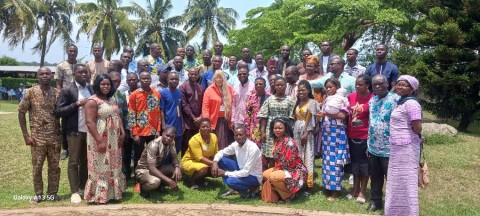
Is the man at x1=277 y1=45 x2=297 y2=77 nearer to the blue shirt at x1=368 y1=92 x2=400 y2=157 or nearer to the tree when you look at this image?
the blue shirt at x1=368 y1=92 x2=400 y2=157

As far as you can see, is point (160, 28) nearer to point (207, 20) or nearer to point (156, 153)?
point (207, 20)

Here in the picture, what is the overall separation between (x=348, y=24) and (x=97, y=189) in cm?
1355

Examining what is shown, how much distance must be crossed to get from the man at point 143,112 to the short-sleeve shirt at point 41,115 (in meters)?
1.01

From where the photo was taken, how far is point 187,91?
6.48 metres

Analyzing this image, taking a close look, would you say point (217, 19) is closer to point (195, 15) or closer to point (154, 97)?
point (195, 15)

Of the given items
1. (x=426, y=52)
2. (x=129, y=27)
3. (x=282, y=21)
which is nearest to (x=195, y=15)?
(x=129, y=27)

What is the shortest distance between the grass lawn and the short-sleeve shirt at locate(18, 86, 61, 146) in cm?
86

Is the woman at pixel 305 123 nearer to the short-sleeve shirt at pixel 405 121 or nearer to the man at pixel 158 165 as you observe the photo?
the short-sleeve shirt at pixel 405 121

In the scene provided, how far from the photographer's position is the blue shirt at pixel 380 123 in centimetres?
465

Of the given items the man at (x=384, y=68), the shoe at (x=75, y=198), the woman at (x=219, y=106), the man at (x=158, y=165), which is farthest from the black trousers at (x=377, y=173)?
the shoe at (x=75, y=198)

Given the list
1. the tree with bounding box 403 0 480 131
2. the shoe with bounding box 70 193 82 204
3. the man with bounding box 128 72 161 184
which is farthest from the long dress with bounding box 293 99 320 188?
the tree with bounding box 403 0 480 131

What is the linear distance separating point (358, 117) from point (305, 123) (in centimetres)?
70

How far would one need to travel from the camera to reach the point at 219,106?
633 centimetres

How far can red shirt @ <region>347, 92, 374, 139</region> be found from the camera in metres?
5.14
